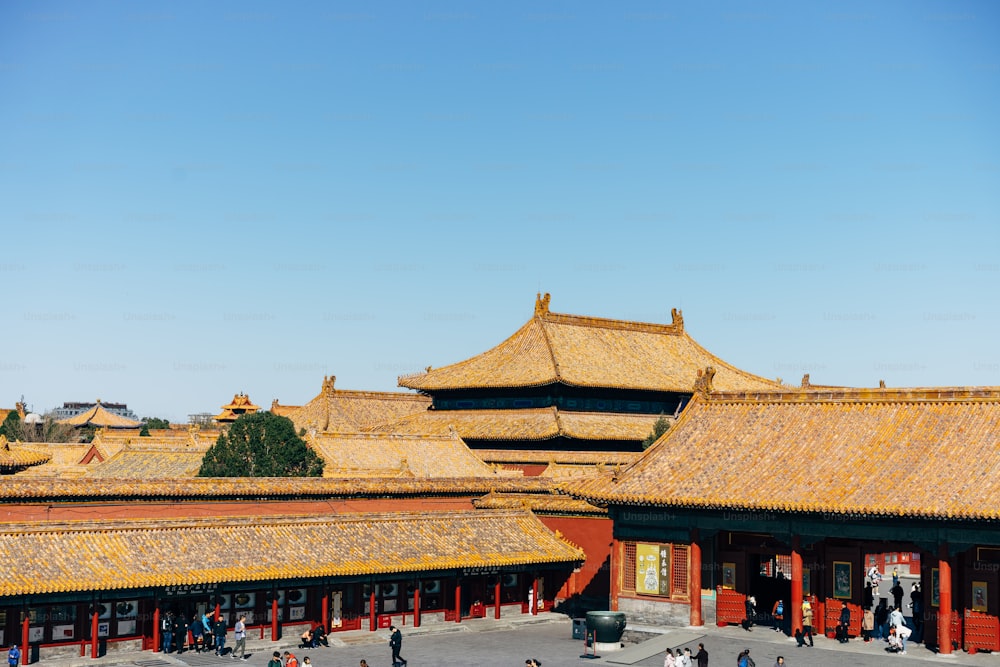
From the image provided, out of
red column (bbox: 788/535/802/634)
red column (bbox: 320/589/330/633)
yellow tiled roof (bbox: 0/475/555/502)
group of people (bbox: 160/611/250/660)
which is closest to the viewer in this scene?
group of people (bbox: 160/611/250/660)

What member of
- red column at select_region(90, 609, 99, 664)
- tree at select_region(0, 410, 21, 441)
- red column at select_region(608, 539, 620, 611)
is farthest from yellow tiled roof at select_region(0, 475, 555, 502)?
tree at select_region(0, 410, 21, 441)

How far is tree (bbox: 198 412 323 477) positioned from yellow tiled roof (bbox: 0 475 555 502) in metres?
10.1

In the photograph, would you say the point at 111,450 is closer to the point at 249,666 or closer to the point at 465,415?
the point at 465,415

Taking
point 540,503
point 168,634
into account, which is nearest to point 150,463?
point 540,503

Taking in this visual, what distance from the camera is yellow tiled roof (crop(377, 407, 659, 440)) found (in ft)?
247

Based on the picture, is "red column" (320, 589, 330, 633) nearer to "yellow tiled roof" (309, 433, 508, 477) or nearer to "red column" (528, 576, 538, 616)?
"red column" (528, 576, 538, 616)

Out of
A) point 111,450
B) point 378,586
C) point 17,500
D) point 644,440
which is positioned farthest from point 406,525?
point 111,450

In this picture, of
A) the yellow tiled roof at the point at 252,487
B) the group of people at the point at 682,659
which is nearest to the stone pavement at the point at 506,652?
the group of people at the point at 682,659

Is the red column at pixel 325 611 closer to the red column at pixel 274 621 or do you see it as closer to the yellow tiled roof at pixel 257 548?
the yellow tiled roof at pixel 257 548

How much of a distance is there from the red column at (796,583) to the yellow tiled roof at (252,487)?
59.2 feet

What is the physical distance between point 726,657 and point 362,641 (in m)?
12.4

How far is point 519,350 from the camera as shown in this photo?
3253 inches

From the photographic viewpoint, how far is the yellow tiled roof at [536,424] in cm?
7528

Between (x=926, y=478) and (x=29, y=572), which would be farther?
(x=926, y=478)
